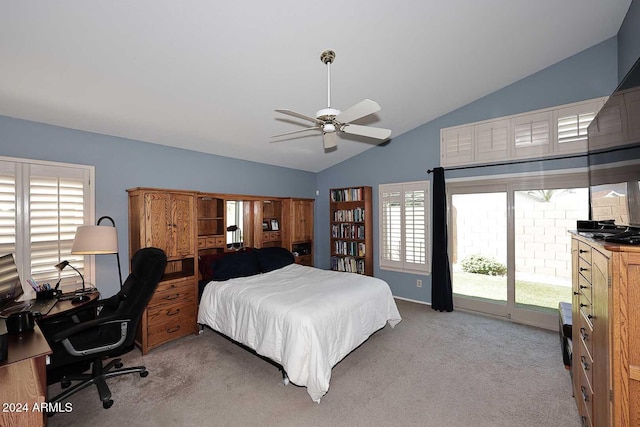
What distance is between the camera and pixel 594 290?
1.45 metres

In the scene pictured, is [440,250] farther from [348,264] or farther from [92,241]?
[92,241]

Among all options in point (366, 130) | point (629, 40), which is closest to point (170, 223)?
point (366, 130)

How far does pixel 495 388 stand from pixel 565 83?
3744mm

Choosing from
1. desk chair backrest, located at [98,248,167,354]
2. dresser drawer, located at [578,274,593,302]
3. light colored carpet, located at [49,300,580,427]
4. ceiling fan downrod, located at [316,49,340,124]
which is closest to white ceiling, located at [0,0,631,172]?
ceiling fan downrod, located at [316,49,340,124]

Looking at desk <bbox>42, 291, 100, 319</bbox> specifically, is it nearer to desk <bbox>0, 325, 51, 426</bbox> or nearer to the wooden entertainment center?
the wooden entertainment center

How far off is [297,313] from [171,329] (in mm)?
1908

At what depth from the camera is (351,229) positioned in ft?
17.8

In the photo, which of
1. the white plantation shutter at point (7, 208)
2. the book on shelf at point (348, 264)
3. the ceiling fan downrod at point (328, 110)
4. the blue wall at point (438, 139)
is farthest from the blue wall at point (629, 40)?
the white plantation shutter at point (7, 208)

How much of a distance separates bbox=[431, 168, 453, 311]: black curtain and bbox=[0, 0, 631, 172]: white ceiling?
1.33 metres

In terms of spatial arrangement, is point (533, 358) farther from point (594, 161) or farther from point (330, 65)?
point (330, 65)

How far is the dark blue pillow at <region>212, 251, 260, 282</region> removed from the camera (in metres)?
3.57

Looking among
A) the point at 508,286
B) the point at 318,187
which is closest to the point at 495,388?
the point at 508,286

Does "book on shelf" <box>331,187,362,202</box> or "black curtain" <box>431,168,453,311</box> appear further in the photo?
"book on shelf" <box>331,187,362,202</box>

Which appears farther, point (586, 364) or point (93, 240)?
point (93, 240)
